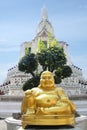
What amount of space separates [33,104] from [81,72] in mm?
28767

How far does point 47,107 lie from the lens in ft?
17.4

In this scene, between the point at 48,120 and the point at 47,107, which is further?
the point at 47,107

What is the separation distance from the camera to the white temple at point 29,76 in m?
25.6

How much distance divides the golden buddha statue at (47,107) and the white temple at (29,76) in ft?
44.8

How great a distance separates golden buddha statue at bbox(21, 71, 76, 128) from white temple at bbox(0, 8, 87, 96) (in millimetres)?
13660

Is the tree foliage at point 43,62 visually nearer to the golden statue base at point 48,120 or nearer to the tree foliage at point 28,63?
the tree foliage at point 28,63

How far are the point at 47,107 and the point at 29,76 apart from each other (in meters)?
23.7

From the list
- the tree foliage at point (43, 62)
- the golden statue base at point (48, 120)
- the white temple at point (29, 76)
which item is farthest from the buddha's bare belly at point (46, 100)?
the white temple at point (29, 76)

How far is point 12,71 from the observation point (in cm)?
3178

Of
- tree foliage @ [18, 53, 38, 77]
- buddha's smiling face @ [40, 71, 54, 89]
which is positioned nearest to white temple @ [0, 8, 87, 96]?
tree foliage @ [18, 53, 38, 77]

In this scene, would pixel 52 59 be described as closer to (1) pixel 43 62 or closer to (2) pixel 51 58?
(2) pixel 51 58

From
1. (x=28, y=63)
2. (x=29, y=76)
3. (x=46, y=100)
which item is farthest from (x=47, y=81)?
(x=29, y=76)

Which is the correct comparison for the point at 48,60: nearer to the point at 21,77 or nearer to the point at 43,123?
the point at 43,123

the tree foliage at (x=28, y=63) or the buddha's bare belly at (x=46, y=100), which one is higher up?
the tree foliage at (x=28, y=63)
